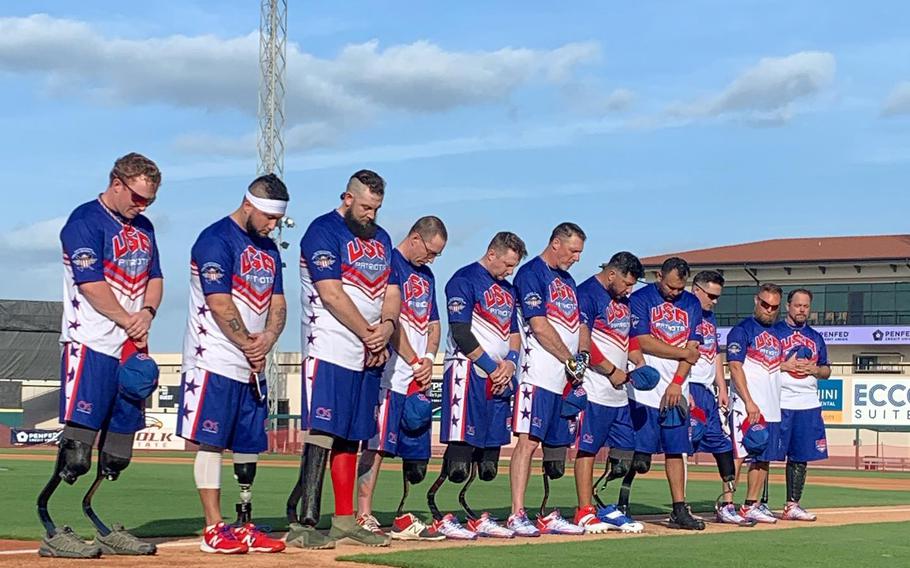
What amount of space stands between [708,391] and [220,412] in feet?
20.3

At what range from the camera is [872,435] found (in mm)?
43094

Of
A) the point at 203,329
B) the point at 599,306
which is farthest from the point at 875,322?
the point at 203,329

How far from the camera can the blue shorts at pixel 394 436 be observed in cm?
1027

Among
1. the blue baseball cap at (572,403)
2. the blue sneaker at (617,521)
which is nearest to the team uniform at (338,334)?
the blue baseball cap at (572,403)

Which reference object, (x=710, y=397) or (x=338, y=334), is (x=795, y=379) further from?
(x=338, y=334)

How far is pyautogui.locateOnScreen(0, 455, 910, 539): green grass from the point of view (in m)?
11.5

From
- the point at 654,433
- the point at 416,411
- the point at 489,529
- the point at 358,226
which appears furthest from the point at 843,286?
the point at 358,226

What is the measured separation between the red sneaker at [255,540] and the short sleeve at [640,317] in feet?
15.5

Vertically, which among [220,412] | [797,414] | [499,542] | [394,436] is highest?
[797,414]

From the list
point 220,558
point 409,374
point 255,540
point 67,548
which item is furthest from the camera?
point 409,374

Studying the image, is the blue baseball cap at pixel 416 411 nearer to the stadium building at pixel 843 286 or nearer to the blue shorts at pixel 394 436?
the blue shorts at pixel 394 436

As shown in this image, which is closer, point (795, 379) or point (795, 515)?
point (795, 515)

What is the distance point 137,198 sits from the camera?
8.41 metres

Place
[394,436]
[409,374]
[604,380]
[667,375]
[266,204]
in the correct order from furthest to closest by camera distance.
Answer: [667,375] < [604,380] < [409,374] < [394,436] < [266,204]
